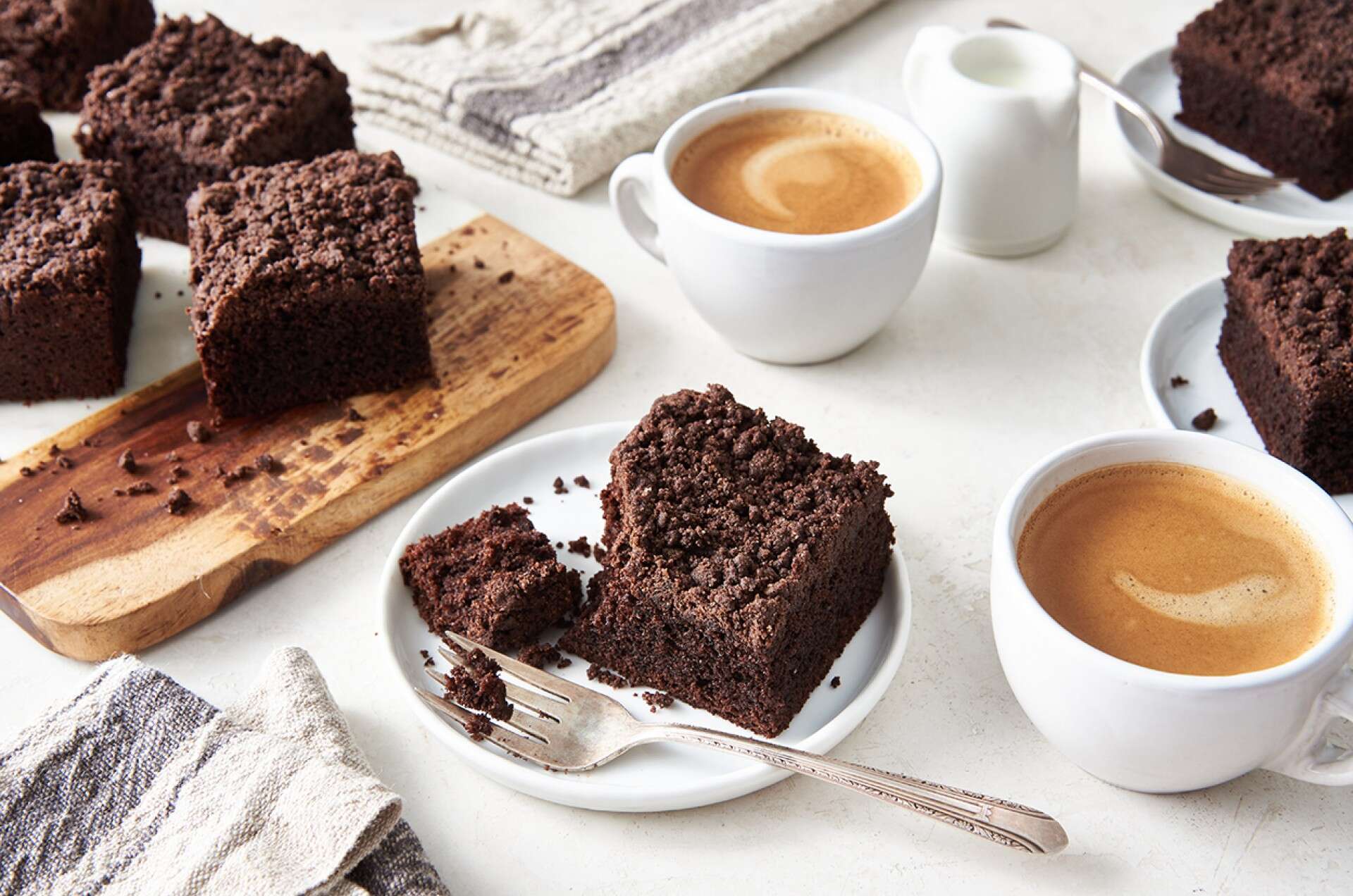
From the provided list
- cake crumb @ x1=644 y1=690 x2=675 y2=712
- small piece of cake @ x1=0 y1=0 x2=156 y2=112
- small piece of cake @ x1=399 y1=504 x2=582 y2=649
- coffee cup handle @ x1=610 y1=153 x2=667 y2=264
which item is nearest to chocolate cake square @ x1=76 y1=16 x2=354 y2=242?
small piece of cake @ x1=0 y1=0 x2=156 y2=112

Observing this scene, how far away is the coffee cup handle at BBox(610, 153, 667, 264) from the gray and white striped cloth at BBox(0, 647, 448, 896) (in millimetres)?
1331

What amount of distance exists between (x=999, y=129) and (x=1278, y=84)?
84 cm

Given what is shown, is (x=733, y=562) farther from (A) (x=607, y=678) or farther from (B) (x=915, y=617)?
(B) (x=915, y=617)

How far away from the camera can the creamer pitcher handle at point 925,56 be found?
2918 millimetres

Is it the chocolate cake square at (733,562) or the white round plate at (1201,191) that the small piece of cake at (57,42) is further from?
the white round plate at (1201,191)

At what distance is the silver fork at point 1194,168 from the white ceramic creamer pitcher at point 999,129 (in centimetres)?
16

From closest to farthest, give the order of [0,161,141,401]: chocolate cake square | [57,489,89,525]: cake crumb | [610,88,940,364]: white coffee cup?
[57,489,89,525]: cake crumb → [610,88,940,364]: white coffee cup → [0,161,141,401]: chocolate cake square

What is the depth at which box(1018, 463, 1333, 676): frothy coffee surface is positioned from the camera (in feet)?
5.85

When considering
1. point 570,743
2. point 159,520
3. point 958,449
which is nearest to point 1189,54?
point 958,449

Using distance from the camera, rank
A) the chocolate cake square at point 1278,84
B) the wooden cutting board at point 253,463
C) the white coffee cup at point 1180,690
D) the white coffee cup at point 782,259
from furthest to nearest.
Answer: the chocolate cake square at point 1278,84, the white coffee cup at point 782,259, the wooden cutting board at point 253,463, the white coffee cup at point 1180,690

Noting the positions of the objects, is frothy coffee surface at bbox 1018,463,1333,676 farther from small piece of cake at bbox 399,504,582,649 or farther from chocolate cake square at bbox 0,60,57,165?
chocolate cake square at bbox 0,60,57,165

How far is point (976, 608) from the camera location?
2266 mm

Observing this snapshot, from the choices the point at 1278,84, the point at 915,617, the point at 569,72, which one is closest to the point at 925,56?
the point at 1278,84

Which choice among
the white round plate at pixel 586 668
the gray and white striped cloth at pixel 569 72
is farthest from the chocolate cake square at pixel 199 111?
the white round plate at pixel 586 668
